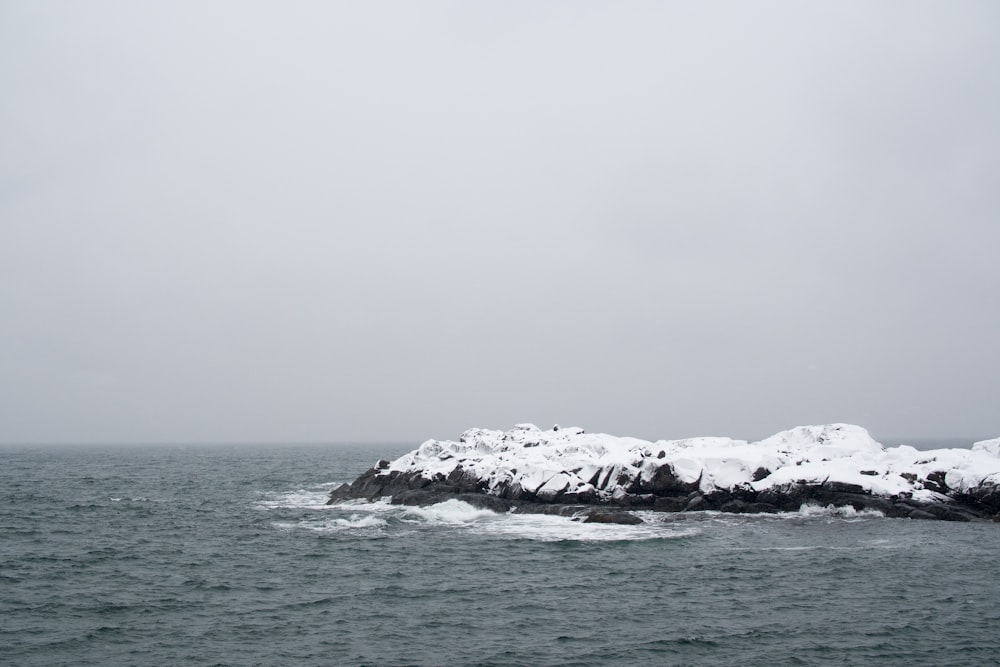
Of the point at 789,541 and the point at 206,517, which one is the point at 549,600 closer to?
the point at 789,541

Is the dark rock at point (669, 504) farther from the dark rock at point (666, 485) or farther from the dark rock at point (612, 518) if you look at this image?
the dark rock at point (612, 518)

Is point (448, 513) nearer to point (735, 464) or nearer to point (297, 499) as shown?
point (297, 499)

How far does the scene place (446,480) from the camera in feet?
184

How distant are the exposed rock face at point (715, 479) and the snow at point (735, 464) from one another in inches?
2.9

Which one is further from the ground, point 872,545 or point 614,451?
point 614,451

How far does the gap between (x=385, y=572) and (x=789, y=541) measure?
67.7ft

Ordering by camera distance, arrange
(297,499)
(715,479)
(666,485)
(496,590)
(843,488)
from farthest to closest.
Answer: (297,499) < (666,485) < (715,479) < (843,488) < (496,590)

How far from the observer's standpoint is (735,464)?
5075cm

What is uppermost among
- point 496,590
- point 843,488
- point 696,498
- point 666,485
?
point 843,488

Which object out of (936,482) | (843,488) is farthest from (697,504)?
(936,482)

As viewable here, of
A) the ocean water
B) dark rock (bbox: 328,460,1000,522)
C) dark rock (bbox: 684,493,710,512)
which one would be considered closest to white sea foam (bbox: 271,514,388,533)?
the ocean water

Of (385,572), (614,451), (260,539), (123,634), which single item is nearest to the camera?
(123,634)

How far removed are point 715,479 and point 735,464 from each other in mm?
1840

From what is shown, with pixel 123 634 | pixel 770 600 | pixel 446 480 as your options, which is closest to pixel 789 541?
pixel 770 600
